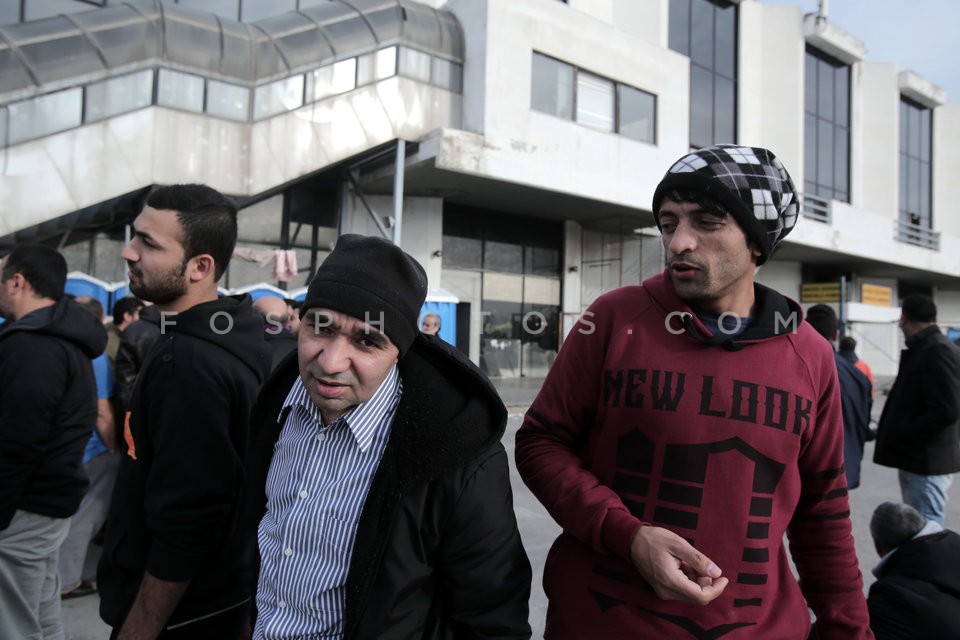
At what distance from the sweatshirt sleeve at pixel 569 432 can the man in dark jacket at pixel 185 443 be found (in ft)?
2.99

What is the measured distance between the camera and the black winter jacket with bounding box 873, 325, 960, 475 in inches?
162

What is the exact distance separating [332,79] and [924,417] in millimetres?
13304

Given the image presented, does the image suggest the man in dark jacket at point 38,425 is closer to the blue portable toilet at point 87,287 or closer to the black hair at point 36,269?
the black hair at point 36,269

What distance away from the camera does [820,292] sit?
2445 cm

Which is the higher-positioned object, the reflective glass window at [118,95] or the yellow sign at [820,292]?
the reflective glass window at [118,95]

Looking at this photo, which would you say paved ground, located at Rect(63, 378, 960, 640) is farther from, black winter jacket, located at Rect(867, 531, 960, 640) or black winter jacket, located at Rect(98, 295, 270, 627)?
black winter jacket, located at Rect(98, 295, 270, 627)

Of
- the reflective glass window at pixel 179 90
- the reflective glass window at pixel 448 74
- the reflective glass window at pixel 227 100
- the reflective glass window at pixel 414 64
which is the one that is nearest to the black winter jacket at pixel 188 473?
the reflective glass window at pixel 179 90

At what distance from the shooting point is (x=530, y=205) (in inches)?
690

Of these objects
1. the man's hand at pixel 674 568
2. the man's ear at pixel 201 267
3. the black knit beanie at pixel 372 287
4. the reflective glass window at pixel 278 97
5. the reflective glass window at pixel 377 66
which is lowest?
the man's hand at pixel 674 568

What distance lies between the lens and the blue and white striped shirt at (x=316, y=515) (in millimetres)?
1409

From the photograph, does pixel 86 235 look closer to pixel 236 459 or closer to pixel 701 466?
pixel 236 459

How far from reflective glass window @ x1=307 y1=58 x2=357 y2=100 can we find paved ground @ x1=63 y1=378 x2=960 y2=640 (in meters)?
9.32

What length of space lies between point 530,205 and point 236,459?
53.6 feet

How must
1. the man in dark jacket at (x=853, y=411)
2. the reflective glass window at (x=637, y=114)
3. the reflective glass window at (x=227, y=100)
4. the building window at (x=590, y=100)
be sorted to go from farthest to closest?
the reflective glass window at (x=637, y=114), the building window at (x=590, y=100), the reflective glass window at (x=227, y=100), the man in dark jacket at (x=853, y=411)
